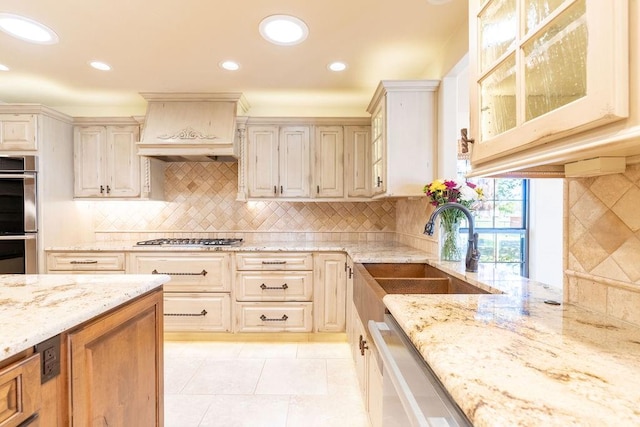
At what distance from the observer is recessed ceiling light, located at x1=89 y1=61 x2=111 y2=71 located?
254 centimetres

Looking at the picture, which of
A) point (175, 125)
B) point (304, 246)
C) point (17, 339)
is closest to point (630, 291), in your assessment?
point (17, 339)

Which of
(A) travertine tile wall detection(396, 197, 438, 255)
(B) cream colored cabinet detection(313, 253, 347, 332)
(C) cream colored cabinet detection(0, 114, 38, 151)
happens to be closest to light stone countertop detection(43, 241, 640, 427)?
(A) travertine tile wall detection(396, 197, 438, 255)

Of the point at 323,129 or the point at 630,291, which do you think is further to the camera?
the point at 323,129

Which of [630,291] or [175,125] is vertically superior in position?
[175,125]

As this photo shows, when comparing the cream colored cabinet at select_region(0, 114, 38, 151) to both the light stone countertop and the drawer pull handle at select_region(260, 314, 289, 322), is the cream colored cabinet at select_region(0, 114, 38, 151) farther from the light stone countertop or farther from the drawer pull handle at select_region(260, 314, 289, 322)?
the light stone countertop

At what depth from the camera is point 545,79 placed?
29.6 inches

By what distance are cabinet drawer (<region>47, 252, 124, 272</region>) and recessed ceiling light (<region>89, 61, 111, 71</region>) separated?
5.27 ft

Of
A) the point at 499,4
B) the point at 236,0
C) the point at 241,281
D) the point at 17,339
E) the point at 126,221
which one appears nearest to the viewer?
the point at 17,339

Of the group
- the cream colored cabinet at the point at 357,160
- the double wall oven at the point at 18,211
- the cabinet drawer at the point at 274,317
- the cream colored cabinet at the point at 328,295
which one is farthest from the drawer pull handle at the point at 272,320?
the double wall oven at the point at 18,211

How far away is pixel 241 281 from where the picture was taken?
294cm

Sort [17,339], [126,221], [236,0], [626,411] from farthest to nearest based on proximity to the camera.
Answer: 1. [126,221]
2. [236,0]
3. [17,339]
4. [626,411]

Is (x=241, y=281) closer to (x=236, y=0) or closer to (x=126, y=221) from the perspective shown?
(x=126, y=221)

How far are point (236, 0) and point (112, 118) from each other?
2.16m

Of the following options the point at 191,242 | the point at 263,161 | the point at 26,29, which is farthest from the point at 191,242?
the point at 26,29
